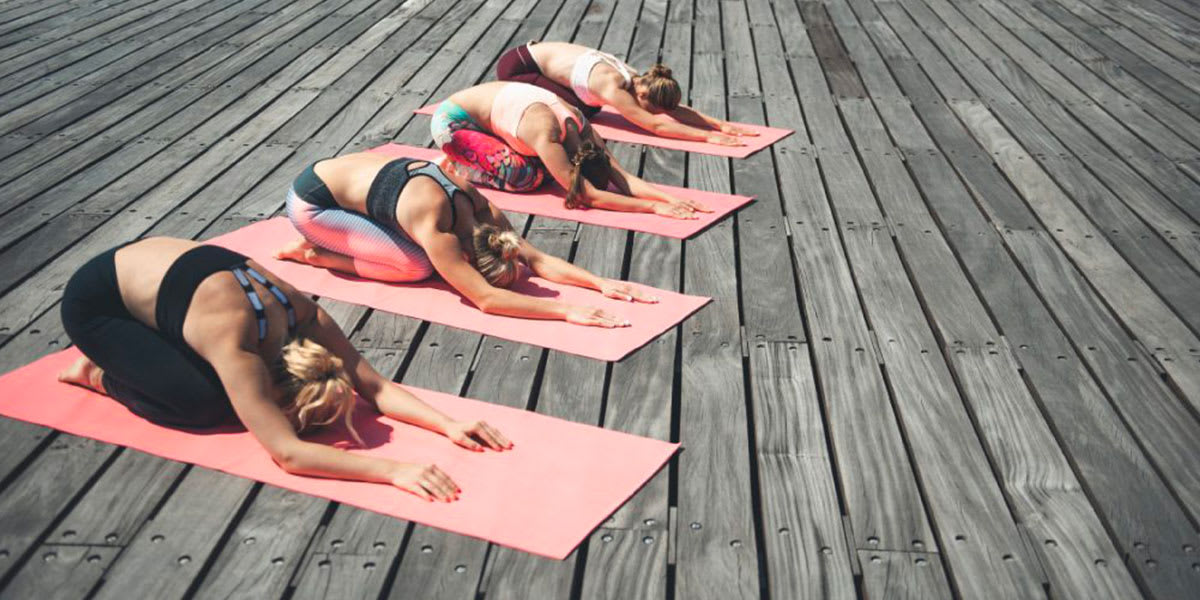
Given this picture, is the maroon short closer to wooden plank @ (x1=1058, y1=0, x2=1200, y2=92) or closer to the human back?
the human back

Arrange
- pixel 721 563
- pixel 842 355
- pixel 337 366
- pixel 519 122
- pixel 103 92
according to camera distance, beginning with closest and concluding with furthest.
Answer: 1. pixel 721 563
2. pixel 337 366
3. pixel 842 355
4. pixel 519 122
5. pixel 103 92

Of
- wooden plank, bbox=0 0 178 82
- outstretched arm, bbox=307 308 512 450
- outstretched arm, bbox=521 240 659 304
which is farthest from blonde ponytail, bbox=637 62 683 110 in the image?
wooden plank, bbox=0 0 178 82

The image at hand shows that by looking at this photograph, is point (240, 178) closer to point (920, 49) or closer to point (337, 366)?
point (337, 366)

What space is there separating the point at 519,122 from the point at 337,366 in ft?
6.18

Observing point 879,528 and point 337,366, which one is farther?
point 337,366

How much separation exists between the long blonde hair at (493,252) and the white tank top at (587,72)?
1748 mm

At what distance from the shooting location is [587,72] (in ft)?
16.2

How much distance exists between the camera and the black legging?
100 inches

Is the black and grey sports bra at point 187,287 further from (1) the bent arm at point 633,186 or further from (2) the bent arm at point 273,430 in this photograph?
(1) the bent arm at point 633,186

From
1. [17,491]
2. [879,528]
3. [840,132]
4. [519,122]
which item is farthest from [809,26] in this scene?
[17,491]

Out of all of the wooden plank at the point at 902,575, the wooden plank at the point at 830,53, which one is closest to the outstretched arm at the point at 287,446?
the wooden plank at the point at 902,575

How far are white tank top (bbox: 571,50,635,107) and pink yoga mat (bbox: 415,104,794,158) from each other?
20cm

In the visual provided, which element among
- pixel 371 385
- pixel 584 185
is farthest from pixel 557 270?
pixel 371 385

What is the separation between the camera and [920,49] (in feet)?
21.5
